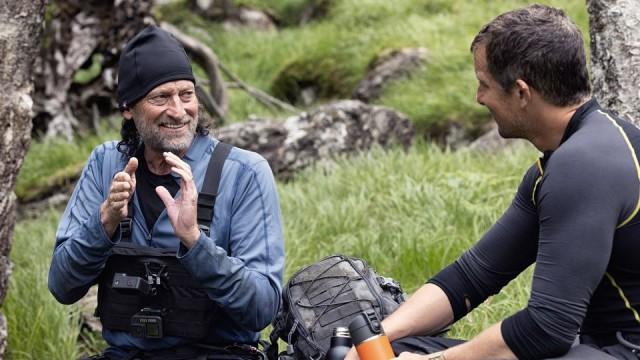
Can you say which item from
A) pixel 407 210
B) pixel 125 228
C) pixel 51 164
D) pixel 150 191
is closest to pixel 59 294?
pixel 125 228

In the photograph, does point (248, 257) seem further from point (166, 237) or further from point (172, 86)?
point (172, 86)

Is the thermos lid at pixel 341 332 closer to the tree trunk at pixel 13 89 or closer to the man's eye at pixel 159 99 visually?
the man's eye at pixel 159 99

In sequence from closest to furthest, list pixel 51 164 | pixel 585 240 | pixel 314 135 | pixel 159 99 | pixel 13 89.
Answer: pixel 585 240
pixel 159 99
pixel 13 89
pixel 314 135
pixel 51 164

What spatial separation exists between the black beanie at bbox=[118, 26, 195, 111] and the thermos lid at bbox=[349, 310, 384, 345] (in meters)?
1.09

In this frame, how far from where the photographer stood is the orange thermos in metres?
2.89

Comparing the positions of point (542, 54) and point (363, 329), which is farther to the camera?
point (363, 329)

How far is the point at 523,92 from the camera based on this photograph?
2779mm

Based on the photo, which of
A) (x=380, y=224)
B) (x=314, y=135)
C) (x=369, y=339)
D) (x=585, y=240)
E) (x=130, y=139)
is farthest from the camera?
(x=314, y=135)

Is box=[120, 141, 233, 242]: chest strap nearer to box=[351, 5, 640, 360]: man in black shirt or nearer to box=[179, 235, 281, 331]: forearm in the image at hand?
box=[179, 235, 281, 331]: forearm

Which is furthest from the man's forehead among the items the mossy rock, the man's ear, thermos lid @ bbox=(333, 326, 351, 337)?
the mossy rock

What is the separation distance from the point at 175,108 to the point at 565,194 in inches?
54.9

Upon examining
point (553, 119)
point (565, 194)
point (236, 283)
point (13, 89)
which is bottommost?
point (236, 283)

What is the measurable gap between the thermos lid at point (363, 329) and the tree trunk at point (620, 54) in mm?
1582

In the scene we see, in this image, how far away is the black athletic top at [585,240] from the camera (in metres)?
2.63
